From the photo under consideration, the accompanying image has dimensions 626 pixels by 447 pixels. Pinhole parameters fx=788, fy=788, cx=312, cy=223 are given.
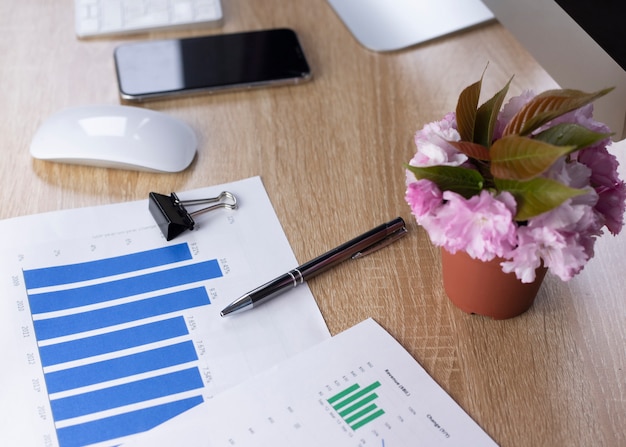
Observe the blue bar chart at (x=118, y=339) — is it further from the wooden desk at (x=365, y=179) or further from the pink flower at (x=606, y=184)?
the pink flower at (x=606, y=184)

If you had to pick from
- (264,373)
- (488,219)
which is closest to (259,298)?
(264,373)

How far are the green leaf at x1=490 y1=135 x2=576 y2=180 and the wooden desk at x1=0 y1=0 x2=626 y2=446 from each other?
0.59ft

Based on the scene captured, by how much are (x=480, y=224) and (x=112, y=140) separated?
0.41 m

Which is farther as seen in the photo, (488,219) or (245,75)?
(245,75)

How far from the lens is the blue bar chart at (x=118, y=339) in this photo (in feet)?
2.03

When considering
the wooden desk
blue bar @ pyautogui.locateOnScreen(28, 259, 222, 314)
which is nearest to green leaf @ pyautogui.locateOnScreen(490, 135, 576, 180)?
the wooden desk

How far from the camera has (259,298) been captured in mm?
697

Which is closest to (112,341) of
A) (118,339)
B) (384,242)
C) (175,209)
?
(118,339)

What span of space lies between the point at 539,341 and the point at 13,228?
0.50m

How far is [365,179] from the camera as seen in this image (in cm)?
82

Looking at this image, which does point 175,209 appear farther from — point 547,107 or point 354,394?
point 547,107

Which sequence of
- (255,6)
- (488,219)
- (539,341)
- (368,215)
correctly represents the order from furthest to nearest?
(255,6), (368,215), (539,341), (488,219)

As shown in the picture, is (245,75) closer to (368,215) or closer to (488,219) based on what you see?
(368,215)

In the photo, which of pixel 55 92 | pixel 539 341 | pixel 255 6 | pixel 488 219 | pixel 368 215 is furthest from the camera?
pixel 255 6
